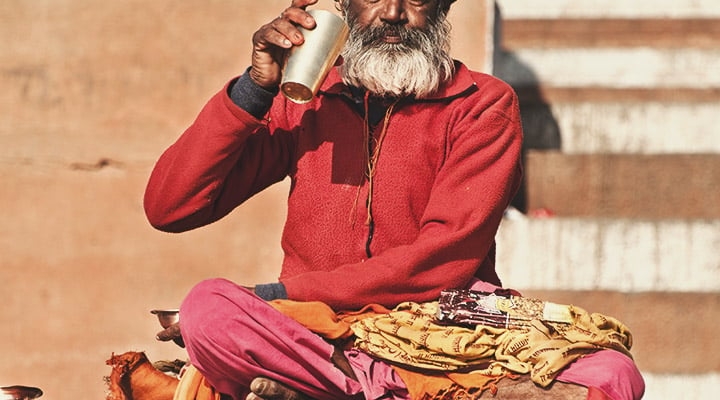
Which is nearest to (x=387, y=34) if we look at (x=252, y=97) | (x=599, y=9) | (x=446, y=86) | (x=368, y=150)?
(x=446, y=86)

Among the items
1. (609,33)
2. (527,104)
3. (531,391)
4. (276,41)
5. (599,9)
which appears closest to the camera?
(531,391)

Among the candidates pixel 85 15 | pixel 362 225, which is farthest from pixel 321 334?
pixel 85 15

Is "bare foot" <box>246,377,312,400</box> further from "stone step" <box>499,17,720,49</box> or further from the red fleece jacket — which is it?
"stone step" <box>499,17,720,49</box>

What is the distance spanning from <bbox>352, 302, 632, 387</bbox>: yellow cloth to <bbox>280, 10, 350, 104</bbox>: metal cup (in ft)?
2.16

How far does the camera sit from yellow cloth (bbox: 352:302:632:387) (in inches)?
154

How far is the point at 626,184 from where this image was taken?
7.32 meters

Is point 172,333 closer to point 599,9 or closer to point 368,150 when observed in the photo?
point 368,150

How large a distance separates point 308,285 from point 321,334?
174mm

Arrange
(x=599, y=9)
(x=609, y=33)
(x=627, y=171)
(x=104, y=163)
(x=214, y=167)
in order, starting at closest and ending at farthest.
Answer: (x=214, y=167), (x=627, y=171), (x=104, y=163), (x=609, y=33), (x=599, y=9)

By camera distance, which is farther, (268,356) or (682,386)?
(682,386)

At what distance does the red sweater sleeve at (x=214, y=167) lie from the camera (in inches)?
165

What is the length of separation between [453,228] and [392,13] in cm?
73

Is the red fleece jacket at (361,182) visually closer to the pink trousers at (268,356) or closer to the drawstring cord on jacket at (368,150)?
the drawstring cord on jacket at (368,150)

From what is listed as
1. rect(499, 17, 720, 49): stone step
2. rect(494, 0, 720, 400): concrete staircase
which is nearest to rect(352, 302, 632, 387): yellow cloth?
rect(494, 0, 720, 400): concrete staircase
